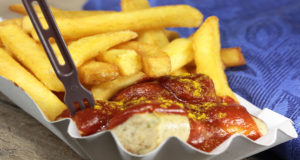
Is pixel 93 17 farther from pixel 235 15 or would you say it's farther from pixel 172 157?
pixel 235 15

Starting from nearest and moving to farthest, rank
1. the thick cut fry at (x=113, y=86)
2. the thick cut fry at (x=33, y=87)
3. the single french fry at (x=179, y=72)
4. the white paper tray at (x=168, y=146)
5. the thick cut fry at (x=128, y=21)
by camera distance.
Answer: the white paper tray at (x=168, y=146) < the thick cut fry at (x=33, y=87) < the thick cut fry at (x=113, y=86) < the thick cut fry at (x=128, y=21) < the single french fry at (x=179, y=72)

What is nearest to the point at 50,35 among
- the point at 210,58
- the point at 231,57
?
the point at 210,58

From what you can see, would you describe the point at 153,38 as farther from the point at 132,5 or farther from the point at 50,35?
the point at 50,35

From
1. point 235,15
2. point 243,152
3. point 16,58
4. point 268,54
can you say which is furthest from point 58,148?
point 235,15

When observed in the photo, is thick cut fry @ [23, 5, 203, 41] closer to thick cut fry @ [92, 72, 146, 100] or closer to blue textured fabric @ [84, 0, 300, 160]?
thick cut fry @ [92, 72, 146, 100]

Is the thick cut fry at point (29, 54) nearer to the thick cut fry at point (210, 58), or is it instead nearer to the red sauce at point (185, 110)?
the red sauce at point (185, 110)

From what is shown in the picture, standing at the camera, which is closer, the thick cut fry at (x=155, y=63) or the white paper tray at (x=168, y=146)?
the white paper tray at (x=168, y=146)

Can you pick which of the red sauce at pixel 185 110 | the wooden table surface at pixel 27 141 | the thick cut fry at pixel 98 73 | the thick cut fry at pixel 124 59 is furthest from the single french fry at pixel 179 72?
the wooden table surface at pixel 27 141
